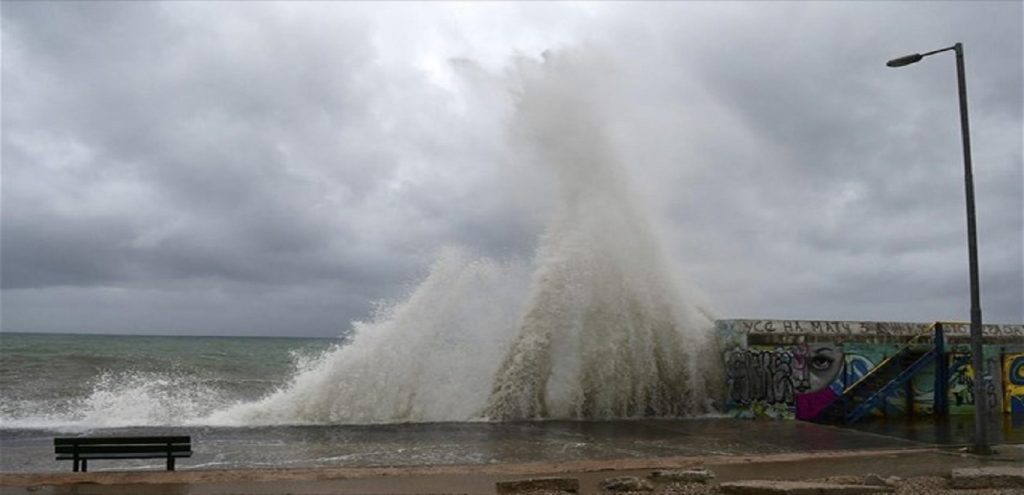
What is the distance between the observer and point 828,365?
1902cm

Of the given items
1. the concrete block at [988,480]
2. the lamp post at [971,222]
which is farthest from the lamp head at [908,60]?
the concrete block at [988,480]

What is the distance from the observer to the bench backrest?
35.3ft

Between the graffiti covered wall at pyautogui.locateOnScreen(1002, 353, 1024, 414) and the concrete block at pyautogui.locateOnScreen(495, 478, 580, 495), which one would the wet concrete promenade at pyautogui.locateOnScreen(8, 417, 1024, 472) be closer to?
the graffiti covered wall at pyautogui.locateOnScreen(1002, 353, 1024, 414)

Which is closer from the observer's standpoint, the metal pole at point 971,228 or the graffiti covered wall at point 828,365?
the metal pole at point 971,228

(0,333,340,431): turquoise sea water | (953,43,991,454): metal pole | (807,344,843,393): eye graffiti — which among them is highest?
(953,43,991,454): metal pole

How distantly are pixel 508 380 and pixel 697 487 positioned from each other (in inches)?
415

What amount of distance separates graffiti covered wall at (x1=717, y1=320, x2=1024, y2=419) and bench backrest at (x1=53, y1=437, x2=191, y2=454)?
1360 centimetres

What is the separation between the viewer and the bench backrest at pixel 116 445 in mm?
10766

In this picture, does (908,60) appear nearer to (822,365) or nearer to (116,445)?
(822,365)

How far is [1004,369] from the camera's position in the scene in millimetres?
20641

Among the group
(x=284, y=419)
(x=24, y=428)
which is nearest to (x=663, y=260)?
(x=284, y=419)

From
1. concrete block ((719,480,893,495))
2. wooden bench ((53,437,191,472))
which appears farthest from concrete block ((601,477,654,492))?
wooden bench ((53,437,191,472))

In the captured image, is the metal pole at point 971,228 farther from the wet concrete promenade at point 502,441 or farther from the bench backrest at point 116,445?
the bench backrest at point 116,445

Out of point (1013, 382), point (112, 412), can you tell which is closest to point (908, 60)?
point (1013, 382)
